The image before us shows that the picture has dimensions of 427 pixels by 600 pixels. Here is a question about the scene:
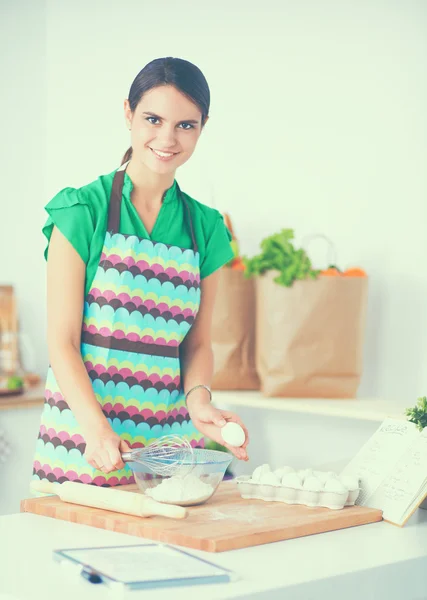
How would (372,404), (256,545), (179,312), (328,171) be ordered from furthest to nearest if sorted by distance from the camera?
(328,171) < (372,404) < (179,312) < (256,545)

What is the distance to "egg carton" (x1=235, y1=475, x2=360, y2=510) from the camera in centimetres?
138

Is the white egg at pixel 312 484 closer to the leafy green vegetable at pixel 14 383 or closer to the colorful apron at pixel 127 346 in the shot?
the colorful apron at pixel 127 346

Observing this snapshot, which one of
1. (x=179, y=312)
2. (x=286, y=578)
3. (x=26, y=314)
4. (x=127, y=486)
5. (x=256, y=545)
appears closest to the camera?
(x=286, y=578)

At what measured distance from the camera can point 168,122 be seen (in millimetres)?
1518

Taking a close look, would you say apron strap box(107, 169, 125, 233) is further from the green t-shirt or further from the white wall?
the white wall

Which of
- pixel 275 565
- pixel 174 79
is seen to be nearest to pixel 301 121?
pixel 174 79

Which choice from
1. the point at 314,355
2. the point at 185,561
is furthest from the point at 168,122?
the point at 314,355

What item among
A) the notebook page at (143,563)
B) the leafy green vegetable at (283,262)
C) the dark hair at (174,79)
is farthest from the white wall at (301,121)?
the notebook page at (143,563)

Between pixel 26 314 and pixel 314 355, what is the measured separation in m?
1.54

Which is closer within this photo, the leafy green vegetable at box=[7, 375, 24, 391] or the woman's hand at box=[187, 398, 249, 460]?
the woman's hand at box=[187, 398, 249, 460]

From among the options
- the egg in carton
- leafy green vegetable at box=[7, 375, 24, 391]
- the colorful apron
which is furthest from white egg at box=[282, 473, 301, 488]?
leafy green vegetable at box=[7, 375, 24, 391]

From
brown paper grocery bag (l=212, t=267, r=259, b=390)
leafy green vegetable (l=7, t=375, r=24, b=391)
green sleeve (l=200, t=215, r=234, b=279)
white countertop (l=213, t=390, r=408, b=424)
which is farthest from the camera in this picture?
leafy green vegetable (l=7, t=375, r=24, b=391)

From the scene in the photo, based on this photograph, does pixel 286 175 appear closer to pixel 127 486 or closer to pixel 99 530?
pixel 127 486

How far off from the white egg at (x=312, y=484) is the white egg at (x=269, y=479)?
0.05 meters
